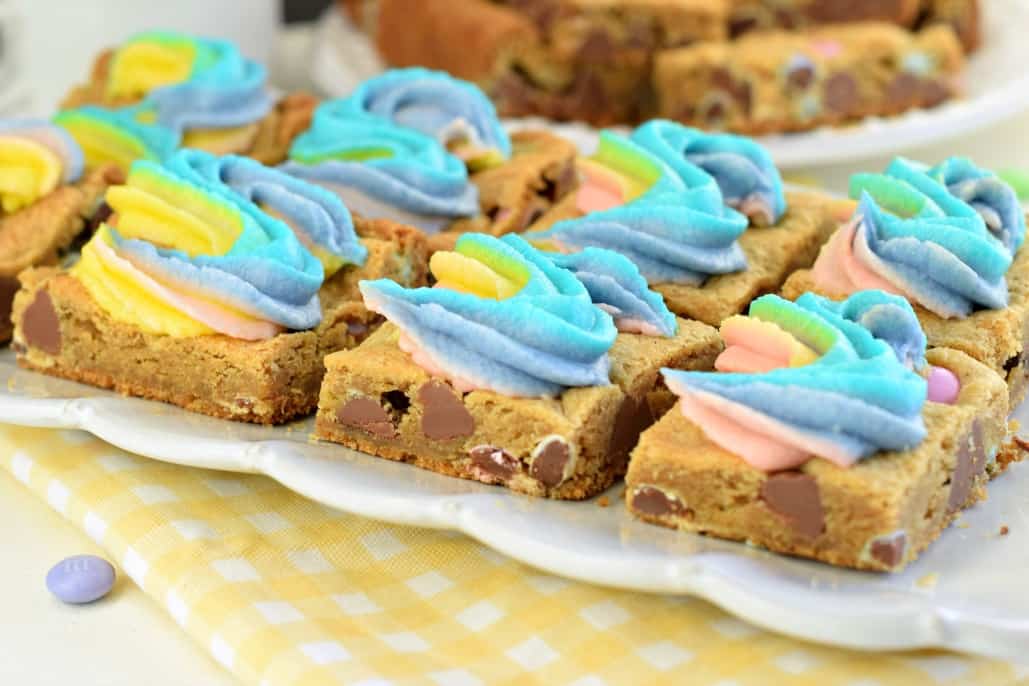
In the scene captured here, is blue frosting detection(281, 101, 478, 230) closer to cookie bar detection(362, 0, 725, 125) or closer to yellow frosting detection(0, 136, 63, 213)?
yellow frosting detection(0, 136, 63, 213)

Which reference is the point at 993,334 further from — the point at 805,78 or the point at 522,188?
the point at 805,78

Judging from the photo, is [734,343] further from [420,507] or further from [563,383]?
[420,507]

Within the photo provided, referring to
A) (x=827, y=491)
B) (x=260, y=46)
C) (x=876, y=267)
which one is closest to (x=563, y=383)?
(x=827, y=491)

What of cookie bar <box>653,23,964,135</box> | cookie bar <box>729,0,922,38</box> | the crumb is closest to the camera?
the crumb

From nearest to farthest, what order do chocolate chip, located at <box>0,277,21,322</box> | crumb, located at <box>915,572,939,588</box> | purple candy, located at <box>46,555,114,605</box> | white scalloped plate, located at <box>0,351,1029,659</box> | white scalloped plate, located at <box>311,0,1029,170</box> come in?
white scalloped plate, located at <box>0,351,1029,659</box> → crumb, located at <box>915,572,939,588</box> → purple candy, located at <box>46,555,114,605</box> → chocolate chip, located at <box>0,277,21,322</box> → white scalloped plate, located at <box>311,0,1029,170</box>

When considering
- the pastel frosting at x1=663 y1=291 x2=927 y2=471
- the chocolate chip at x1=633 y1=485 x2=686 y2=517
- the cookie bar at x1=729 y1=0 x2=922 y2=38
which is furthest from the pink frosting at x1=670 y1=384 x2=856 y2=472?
the cookie bar at x1=729 y1=0 x2=922 y2=38

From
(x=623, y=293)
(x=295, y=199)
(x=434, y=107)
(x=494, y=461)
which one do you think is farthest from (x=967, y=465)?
(x=434, y=107)
